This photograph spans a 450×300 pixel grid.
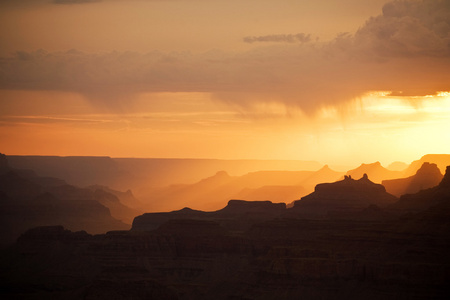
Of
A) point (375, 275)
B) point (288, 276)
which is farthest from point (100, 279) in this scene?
point (375, 275)

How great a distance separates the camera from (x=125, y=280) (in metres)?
193

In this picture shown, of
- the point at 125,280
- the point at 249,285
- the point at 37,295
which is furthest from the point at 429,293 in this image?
the point at 37,295

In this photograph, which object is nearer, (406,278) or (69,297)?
(406,278)

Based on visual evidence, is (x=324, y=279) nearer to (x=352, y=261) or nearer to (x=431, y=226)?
(x=352, y=261)

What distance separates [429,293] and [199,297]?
42522 millimetres

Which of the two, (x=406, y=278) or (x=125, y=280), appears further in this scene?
(x=125, y=280)

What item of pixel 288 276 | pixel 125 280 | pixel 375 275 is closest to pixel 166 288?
pixel 125 280

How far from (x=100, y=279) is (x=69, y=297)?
593cm

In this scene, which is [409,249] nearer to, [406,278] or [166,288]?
[406,278]

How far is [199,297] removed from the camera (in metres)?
199

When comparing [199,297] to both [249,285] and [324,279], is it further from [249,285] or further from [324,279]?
[324,279]

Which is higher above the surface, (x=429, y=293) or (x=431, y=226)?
(x=431, y=226)

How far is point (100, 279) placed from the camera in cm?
19538

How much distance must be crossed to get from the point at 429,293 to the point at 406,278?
17.4 ft
